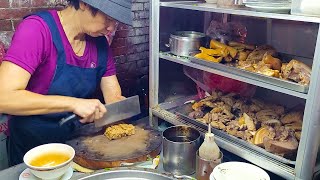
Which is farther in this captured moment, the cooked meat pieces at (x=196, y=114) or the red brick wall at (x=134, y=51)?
the red brick wall at (x=134, y=51)

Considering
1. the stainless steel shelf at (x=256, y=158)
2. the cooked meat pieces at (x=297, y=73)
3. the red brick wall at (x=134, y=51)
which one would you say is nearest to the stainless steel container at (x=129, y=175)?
the stainless steel shelf at (x=256, y=158)

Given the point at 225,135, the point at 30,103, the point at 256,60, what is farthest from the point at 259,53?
the point at 30,103

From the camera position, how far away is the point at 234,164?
1.26 meters

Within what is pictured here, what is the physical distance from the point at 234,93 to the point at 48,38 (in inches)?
43.7

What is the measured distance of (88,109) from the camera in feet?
5.05

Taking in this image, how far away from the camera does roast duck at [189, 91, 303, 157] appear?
52.9 inches

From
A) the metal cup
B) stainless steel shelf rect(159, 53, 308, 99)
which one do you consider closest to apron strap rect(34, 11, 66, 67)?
stainless steel shelf rect(159, 53, 308, 99)

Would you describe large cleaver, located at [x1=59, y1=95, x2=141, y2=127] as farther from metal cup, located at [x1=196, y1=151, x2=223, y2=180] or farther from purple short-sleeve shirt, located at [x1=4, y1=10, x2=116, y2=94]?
metal cup, located at [x1=196, y1=151, x2=223, y2=180]

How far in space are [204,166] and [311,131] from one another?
44cm

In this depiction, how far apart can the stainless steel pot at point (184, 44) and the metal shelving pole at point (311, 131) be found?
2.62ft

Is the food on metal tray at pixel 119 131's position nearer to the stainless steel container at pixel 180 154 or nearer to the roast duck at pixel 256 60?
the stainless steel container at pixel 180 154

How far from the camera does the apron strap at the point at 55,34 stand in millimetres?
1585

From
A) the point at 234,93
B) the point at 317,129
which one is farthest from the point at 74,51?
the point at 317,129

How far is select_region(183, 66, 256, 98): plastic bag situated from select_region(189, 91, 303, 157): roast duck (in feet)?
0.24
